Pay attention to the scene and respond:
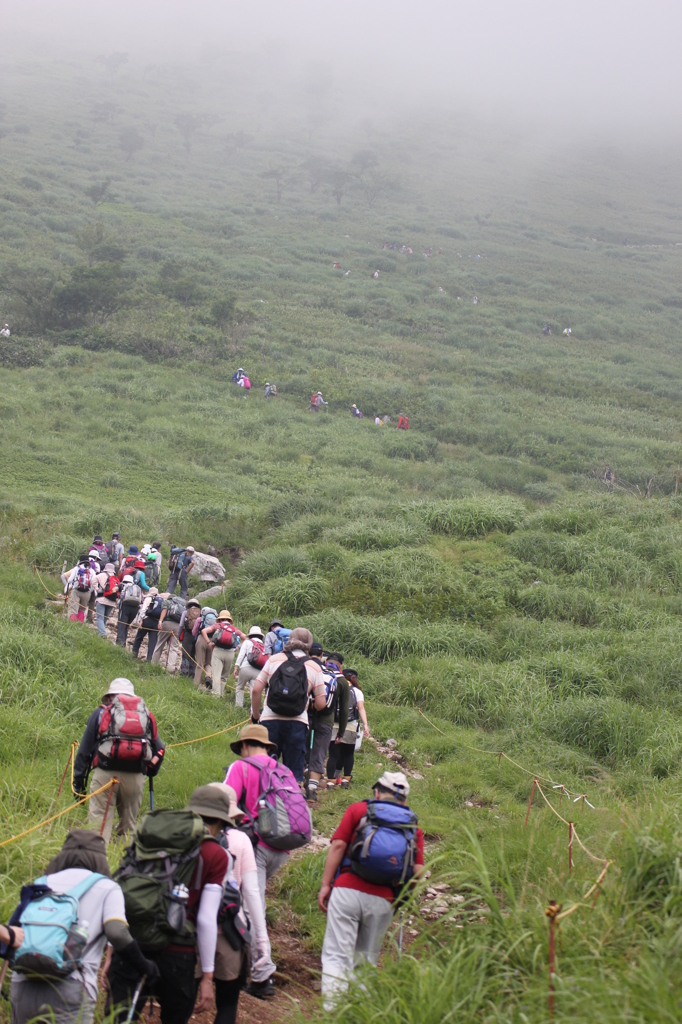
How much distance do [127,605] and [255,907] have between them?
351 inches

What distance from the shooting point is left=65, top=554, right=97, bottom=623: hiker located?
1302 cm

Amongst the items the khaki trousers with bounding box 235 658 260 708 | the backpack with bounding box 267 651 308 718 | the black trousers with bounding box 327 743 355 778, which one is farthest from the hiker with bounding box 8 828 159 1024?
the khaki trousers with bounding box 235 658 260 708

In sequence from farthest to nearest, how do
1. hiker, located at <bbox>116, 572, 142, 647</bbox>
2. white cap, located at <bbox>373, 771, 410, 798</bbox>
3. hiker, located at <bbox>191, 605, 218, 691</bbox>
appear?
hiker, located at <bbox>116, 572, 142, 647</bbox>, hiker, located at <bbox>191, 605, 218, 691</bbox>, white cap, located at <bbox>373, 771, 410, 798</bbox>

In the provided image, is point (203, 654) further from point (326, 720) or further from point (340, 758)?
point (326, 720)

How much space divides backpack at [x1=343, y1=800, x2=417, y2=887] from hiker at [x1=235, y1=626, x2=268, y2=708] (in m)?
5.74

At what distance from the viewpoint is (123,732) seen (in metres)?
5.33

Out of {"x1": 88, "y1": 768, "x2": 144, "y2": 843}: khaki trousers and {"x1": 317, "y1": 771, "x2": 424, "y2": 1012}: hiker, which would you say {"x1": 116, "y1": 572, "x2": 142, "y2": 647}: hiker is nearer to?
{"x1": 88, "y1": 768, "x2": 144, "y2": 843}: khaki trousers

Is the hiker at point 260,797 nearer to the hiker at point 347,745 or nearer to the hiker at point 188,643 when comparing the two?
the hiker at point 347,745

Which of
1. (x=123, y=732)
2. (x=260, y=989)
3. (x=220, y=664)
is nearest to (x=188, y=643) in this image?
(x=220, y=664)

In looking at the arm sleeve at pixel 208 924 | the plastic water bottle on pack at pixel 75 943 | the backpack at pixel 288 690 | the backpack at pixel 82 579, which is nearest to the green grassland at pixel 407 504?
the arm sleeve at pixel 208 924

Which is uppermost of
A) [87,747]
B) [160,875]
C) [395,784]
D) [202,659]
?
[395,784]

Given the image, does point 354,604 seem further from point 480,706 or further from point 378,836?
point 378,836

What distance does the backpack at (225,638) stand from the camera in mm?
11141

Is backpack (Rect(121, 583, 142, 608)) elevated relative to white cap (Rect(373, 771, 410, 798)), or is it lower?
lower
